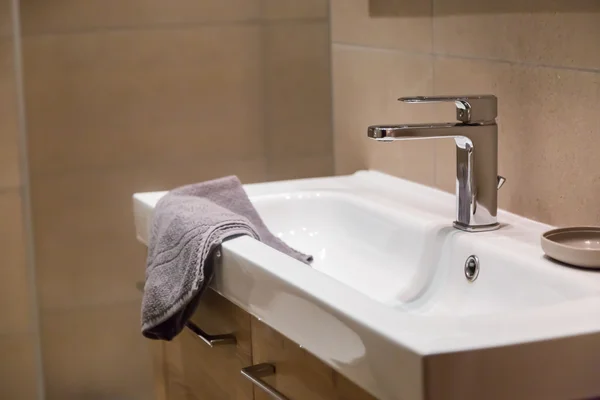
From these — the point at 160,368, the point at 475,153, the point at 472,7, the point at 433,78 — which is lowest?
the point at 160,368

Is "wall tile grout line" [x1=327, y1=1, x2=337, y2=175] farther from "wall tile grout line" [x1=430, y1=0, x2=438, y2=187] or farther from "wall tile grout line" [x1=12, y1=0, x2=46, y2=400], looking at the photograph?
"wall tile grout line" [x1=12, y1=0, x2=46, y2=400]

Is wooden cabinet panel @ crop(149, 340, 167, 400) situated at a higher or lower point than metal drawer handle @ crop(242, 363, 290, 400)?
lower

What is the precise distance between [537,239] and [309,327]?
40 centimetres

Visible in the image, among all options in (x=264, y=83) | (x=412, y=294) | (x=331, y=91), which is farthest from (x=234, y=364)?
(x=264, y=83)

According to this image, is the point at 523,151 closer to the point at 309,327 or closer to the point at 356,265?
the point at 356,265

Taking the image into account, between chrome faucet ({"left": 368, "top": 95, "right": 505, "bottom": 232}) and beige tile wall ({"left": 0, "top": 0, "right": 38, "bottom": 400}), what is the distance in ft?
3.33

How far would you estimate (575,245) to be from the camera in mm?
1116

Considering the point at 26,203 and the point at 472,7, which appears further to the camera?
the point at 26,203

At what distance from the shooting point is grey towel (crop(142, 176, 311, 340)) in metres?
1.22

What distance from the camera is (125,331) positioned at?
7.04ft

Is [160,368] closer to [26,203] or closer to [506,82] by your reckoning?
[26,203]

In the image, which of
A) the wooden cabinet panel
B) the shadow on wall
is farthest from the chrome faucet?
the wooden cabinet panel

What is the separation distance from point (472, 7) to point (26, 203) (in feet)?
3.64

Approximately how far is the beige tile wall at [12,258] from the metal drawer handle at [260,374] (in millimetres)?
1041
